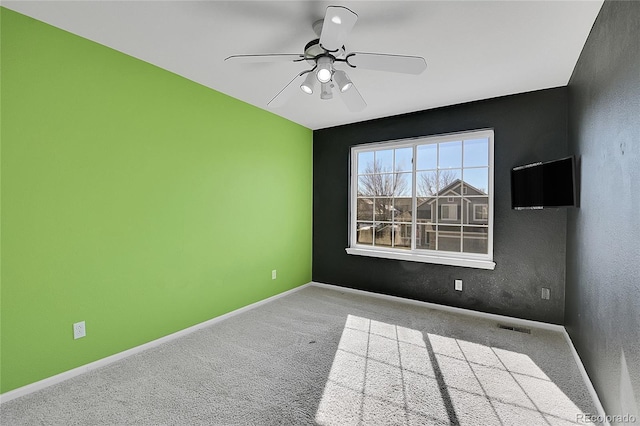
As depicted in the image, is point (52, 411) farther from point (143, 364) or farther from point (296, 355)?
point (296, 355)

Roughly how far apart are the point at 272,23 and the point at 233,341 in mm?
2676

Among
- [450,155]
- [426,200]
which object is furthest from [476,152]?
[426,200]

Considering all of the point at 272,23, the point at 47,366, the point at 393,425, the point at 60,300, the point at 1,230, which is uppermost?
the point at 272,23

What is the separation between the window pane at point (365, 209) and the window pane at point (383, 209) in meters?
0.08

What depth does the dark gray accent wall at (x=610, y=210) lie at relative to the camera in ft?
4.55

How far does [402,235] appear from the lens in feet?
13.4

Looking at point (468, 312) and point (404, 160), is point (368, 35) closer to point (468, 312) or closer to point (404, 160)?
point (404, 160)

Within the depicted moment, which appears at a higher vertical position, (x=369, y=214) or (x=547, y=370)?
(x=369, y=214)

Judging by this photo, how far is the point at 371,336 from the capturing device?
114 inches

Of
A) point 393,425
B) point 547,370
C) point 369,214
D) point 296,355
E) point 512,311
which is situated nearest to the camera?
point 393,425

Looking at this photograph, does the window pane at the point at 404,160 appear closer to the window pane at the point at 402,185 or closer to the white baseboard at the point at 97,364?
the window pane at the point at 402,185

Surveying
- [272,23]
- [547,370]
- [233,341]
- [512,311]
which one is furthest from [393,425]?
[272,23]

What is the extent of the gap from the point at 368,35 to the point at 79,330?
3071 millimetres

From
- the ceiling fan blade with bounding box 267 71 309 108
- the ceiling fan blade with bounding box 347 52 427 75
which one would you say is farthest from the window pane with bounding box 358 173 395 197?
the ceiling fan blade with bounding box 347 52 427 75
